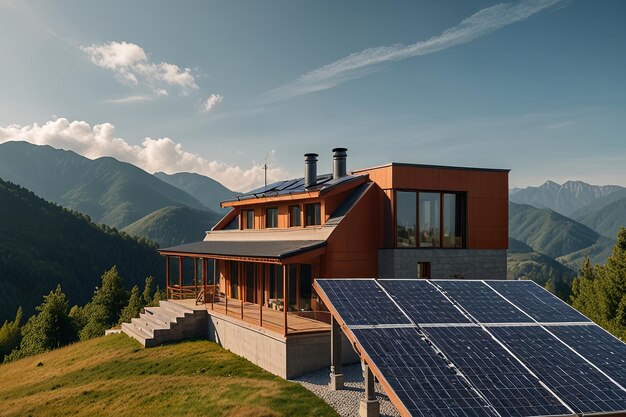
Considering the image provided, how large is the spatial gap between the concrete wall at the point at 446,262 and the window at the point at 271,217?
27.6ft

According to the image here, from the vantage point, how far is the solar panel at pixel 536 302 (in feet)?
45.7

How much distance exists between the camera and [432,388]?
9.73 meters

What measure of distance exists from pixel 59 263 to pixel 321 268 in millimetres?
151616

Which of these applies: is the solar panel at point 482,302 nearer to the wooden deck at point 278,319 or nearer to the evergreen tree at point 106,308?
the wooden deck at point 278,319

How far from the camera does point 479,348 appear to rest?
11547 millimetres

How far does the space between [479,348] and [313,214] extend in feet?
49.3

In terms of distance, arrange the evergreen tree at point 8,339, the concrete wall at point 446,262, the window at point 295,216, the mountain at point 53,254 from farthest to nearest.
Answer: the mountain at point 53,254
the evergreen tree at point 8,339
the window at point 295,216
the concrete wall at point 446,262

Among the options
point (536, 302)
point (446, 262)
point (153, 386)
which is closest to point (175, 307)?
point (153, 386)

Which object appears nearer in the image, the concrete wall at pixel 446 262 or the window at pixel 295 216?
the concrete wall at pixel 446 262

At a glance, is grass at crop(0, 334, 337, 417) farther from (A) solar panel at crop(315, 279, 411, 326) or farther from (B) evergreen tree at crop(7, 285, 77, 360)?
(B) evergreen tree at crop(7, 285, 77, 360)

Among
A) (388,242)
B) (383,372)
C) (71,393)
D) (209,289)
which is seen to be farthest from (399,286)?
(209,289)

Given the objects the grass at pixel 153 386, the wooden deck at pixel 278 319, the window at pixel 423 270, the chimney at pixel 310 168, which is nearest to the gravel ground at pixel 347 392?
the grass at pixel 153 386

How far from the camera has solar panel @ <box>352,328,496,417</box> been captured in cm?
913

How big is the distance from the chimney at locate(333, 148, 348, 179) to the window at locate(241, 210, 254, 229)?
24.8 feet
